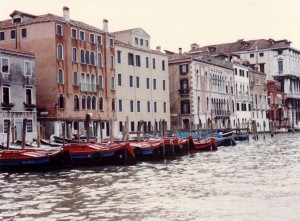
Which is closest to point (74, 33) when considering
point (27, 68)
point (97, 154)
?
point (27, 68)

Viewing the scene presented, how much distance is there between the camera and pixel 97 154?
20141 mm

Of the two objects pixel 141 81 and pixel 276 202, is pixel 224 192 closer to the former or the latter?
pixel 276 202

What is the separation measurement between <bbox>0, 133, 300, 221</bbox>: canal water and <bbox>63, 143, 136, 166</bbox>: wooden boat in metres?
0.95

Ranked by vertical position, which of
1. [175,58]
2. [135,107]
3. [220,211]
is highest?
[175,58]

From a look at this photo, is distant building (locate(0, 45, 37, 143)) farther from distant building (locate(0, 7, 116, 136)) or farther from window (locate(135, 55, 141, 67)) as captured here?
window (locate(135, 55, 141, 67))

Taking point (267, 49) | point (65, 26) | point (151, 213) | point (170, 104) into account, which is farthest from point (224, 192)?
point (267, 49)

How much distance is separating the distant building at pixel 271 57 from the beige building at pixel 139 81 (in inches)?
888

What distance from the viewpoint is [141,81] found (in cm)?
4166

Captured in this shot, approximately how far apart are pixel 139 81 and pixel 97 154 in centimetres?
2162

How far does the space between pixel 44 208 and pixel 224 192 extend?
13.2 feet

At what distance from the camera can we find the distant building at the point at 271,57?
66375mm

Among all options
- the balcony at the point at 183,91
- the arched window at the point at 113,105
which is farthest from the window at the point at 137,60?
the balcony at the point at 183,91

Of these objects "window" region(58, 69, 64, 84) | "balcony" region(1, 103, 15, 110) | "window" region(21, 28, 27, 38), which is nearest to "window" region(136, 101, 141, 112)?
"window" region(58, 69, 64, 84)

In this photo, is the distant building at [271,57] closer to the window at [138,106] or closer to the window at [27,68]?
the window at [138,106]
